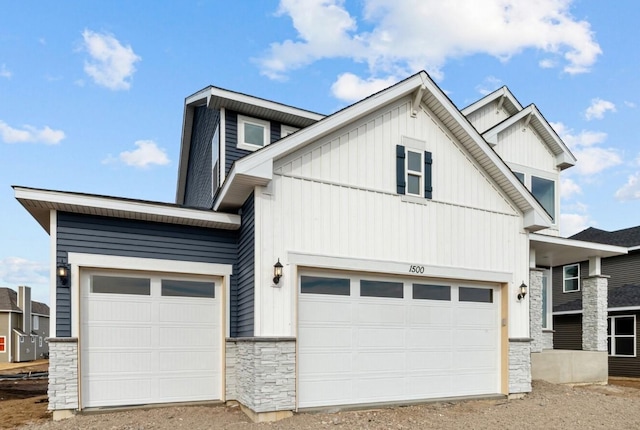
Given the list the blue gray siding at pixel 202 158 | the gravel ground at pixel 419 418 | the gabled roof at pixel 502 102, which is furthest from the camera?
the gabled roof at pixel 502 102

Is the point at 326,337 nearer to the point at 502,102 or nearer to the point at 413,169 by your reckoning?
the point at 413,169

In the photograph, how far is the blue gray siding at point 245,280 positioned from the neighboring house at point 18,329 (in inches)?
1099

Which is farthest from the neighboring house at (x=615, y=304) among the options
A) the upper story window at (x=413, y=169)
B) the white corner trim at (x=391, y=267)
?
the upper story window at (x=413, y=169)

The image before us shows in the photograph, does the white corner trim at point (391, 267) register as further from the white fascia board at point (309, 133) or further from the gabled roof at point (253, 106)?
the gabled roof at point (253, 106)

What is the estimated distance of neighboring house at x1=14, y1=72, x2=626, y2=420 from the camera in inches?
333

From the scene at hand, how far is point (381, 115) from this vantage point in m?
9.95

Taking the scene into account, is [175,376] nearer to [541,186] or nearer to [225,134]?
[225,134]

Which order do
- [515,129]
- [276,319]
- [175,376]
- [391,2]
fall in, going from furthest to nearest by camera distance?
[515,129], [391,2], [175,376], [276,319]

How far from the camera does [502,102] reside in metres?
16.0

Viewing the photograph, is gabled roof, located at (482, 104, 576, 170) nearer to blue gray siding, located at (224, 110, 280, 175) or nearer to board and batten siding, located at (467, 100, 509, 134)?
board and batten siding, located at (467, 100, 509, 134)

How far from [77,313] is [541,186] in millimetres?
13870

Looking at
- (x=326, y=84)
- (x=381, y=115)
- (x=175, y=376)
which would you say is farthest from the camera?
(x=326, y=84)

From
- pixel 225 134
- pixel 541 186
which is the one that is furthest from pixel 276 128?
pixel 541 186

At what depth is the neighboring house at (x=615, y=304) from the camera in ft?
61.0
